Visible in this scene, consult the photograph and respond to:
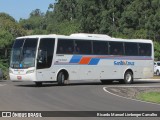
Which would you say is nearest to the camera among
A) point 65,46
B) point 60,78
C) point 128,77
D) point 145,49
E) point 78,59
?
point 60,78

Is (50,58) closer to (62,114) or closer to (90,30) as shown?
(62,114)

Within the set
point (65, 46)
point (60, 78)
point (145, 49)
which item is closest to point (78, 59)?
point (65, 46)

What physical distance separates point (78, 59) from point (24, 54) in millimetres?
4003

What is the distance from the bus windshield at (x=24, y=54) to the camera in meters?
31.2

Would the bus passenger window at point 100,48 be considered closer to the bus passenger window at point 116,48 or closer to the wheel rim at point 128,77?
the bus passenger window at point 116,48

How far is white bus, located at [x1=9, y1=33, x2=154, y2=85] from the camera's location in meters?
31.3

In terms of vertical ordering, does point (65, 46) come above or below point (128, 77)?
above

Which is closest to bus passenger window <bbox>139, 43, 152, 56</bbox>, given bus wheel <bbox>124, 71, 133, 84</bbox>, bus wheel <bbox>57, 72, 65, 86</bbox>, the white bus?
the white bus

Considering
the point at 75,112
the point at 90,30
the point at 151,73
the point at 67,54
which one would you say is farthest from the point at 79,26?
the point at 75,112

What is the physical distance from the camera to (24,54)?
103 ft

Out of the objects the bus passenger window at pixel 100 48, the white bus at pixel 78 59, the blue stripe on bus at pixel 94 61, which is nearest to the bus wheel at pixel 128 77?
the white bus at pixel 78 59

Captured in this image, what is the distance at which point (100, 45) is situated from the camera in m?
35.5

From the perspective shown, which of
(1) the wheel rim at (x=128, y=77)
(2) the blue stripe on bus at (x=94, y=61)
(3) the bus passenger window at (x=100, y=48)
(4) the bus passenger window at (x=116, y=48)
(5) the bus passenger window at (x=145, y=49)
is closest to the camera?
(2) the blue stripe on bus at (x=94, y=61)

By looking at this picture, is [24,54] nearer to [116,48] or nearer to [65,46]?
[65,46]
